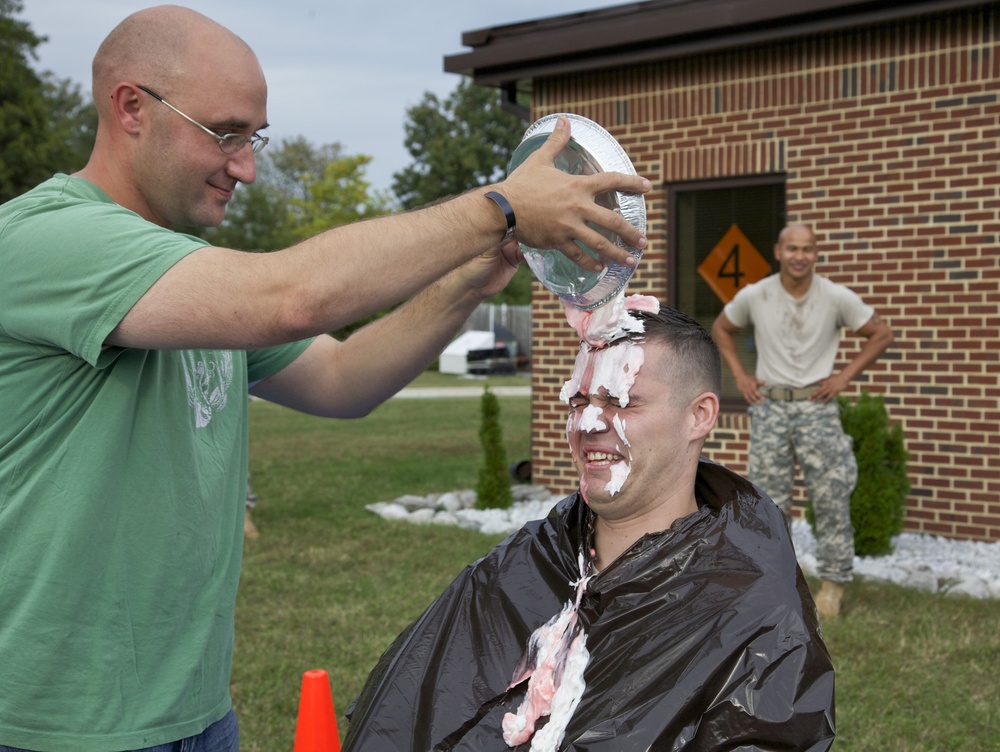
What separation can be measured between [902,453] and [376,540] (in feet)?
12.9

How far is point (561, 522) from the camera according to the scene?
2775 mm

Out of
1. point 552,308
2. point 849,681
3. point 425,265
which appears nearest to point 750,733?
point 425,265

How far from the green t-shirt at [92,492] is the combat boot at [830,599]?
425cm

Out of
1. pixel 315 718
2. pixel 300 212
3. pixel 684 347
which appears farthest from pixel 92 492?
pixel 300 212

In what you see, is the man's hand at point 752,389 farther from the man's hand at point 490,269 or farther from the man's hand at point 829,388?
the man's hand at point 490,269

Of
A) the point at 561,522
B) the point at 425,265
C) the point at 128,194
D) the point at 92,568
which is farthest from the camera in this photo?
the point at 561,522

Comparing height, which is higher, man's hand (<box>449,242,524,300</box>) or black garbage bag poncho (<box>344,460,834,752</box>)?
man's hand (<box>449,242,524,300</box>)

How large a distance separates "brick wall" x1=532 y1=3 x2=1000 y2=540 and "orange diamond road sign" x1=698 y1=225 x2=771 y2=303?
20.2 inches

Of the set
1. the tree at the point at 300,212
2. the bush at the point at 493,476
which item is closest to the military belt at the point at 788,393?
the bush at the point at 493,476

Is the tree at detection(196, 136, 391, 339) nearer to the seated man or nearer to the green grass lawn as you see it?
the green grass lawn

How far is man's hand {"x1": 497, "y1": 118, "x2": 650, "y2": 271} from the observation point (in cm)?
181

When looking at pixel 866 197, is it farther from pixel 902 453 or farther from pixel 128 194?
pixel 128 194

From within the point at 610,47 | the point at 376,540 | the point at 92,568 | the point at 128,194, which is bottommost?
the point at 376,540

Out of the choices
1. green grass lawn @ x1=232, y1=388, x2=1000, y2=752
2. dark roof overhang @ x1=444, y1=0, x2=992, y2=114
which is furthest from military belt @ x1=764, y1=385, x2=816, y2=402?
dark roof overhang @ x1=444, y1=0, x2=992, y2=114
